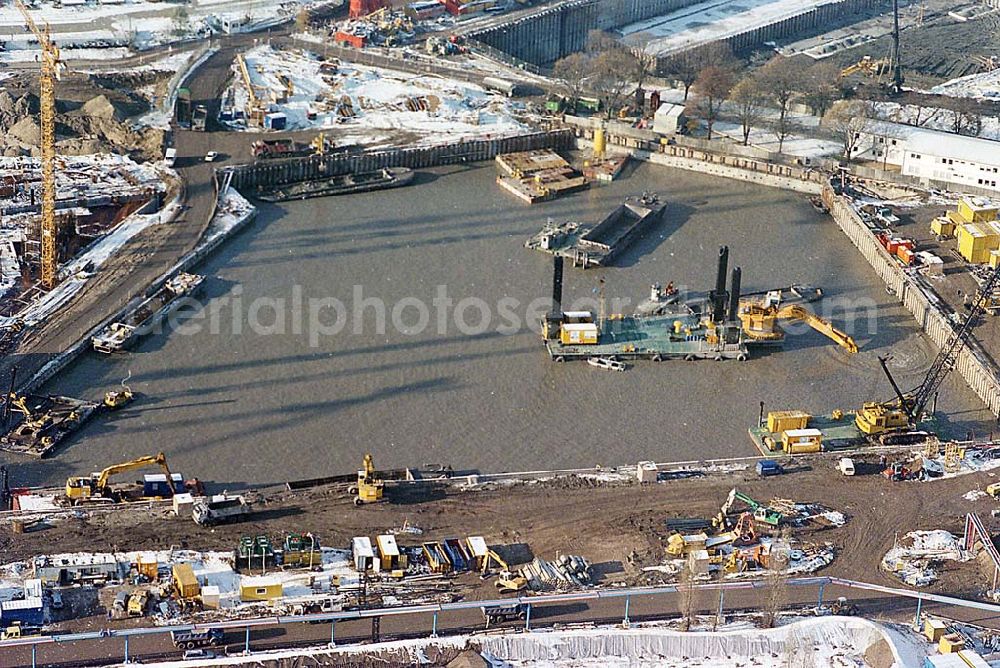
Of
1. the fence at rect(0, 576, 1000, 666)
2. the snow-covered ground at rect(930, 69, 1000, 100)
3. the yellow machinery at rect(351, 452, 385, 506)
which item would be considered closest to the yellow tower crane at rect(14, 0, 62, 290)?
the yellow machinery at rect(351, 452, 385, 506)

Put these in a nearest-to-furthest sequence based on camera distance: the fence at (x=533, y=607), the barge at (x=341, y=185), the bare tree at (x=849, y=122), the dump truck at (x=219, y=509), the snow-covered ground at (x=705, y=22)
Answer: the fence at (x=533, y=607) < the dump truck at (x=219, y=509) < the barge at (x=341, y=185) < the bare tree at (x=849, y=122) < the snow-covered ground at (x=705, y=22)

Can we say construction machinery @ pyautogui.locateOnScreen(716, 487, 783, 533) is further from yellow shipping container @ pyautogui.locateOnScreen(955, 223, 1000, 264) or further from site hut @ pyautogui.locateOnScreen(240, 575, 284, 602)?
yellow shipping container @ pyautogui.locateOnScreen(955, 223, 1000, 264)

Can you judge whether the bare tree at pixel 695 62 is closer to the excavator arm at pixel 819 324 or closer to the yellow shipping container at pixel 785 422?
the excavator arm at pixel 819 324

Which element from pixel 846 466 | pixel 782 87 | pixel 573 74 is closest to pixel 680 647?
pixel 846 466

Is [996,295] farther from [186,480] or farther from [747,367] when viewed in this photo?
[186,480]

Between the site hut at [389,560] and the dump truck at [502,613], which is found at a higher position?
the site hut at [389,560]

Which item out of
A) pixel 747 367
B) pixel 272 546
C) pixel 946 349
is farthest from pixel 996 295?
pixel 272 546

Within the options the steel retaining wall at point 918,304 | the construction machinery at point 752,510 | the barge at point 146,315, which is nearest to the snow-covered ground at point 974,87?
the steel retaining wall at point 918,304
